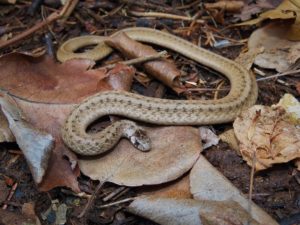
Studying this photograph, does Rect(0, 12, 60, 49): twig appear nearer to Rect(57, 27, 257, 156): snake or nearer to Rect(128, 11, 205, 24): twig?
Rect(128, 11, 205, 24): twig

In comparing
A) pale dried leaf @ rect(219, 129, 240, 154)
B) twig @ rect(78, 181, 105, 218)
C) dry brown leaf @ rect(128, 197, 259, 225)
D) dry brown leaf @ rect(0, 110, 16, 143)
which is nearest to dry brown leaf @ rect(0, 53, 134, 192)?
dry brown leaf @ rect(0, 110, 16, 143)

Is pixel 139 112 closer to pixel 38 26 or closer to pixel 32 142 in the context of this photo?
pixel 32 142

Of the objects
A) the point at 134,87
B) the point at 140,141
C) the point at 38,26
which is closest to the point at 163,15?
the point at 134,87

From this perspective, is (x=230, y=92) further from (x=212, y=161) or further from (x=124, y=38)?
(x=124, y=38)

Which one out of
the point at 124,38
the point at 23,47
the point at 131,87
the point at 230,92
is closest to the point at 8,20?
the point at 23,47

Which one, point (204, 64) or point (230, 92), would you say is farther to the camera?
point (204, 64)

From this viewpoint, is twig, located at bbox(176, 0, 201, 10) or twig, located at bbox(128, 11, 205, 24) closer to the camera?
twig, located at bbox(128, 11, 205, 24)

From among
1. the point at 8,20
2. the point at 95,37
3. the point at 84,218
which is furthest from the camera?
the point at 8,20
